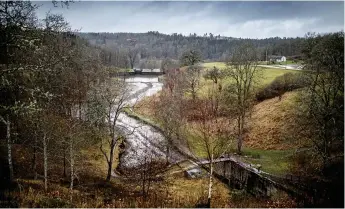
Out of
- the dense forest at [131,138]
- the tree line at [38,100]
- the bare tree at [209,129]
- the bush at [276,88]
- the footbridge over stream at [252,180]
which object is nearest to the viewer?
the tree line at [38,100]

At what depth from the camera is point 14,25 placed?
34.7ft

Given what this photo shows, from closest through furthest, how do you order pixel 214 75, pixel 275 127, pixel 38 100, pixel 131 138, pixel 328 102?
pixel 38 100
pixel 328 102
pixel 275 127
pixel 131 138
pixel 214 75

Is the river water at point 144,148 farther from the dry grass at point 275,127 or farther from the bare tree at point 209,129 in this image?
the dry grass at point 275,127

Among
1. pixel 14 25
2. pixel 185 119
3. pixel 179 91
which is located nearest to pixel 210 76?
pixel 179 91

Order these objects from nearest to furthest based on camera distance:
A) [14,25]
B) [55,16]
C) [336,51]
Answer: [14,25]
[336,51]
[55,16]

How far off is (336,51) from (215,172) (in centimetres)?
1381

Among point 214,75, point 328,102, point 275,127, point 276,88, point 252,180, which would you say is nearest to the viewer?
point 328,102

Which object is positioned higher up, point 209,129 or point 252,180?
point 209,129

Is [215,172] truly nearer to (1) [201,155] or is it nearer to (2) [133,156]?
(1) [201,155]

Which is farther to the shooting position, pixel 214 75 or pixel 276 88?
pixel 214 75

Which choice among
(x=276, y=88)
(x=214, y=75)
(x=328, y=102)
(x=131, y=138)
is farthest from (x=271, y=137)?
(x=214, y=75)

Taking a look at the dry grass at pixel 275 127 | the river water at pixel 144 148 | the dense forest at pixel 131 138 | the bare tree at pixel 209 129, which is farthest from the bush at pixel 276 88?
the bare tree at pixel 209 129

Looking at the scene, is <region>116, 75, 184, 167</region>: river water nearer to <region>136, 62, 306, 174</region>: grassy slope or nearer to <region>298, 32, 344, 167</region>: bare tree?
<region>136, 62, 306, 174</region>: grassy slope

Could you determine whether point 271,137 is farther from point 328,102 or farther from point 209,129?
point 209,129
